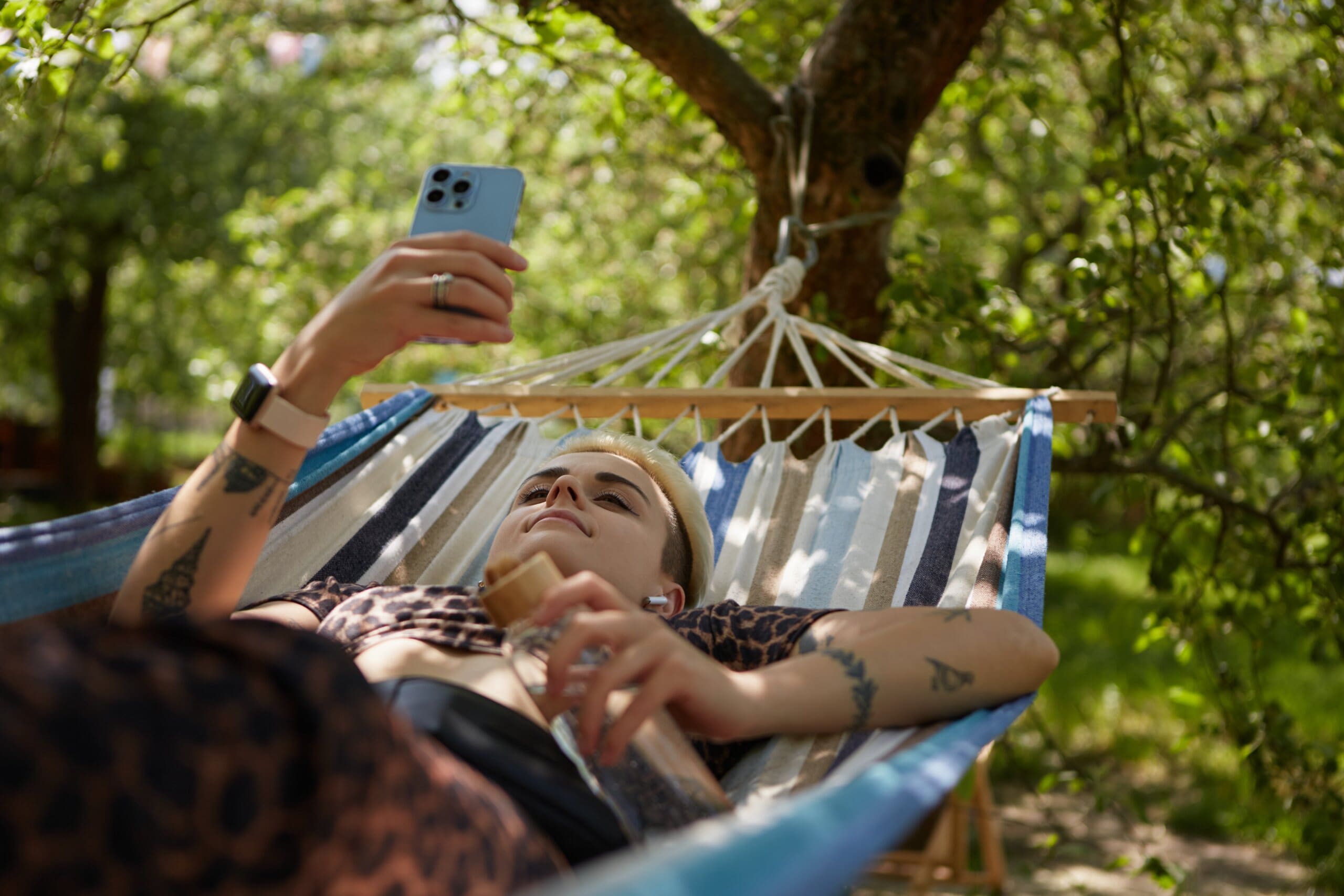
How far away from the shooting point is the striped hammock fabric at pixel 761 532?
1.32 meters

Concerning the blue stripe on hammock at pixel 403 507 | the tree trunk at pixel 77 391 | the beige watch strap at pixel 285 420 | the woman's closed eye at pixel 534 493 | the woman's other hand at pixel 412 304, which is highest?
the woman's other hand at pixel 412 304

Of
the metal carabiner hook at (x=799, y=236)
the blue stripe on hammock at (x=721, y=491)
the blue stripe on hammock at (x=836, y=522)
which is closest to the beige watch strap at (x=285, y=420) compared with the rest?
the blue stripe on hammock at (x=836, y=522)

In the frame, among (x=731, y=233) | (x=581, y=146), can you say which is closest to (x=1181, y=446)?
(x=731, y=233)

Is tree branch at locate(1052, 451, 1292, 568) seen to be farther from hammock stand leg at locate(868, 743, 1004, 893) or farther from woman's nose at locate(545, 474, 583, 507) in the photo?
woman's nose at locate(545, 474, 583, 507)

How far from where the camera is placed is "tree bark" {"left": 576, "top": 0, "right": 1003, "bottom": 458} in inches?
105

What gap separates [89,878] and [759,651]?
0.94 meters

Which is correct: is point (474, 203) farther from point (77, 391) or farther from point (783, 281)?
point (77, 391)

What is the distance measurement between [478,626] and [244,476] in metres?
0.34

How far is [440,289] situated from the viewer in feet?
3.76

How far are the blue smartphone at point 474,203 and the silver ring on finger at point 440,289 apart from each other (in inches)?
13.4

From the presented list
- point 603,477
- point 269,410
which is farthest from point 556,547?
point 269,410

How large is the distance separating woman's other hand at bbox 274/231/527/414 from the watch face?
0.04 meters

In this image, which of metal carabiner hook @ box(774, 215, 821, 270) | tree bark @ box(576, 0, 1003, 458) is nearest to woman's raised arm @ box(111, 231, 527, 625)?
metal carabiner hook @ box(774, 215, 821, 270)

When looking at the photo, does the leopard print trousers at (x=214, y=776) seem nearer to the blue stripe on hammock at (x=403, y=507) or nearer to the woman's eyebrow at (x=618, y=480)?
the woman's eyebrow at (x=618, y=480)
